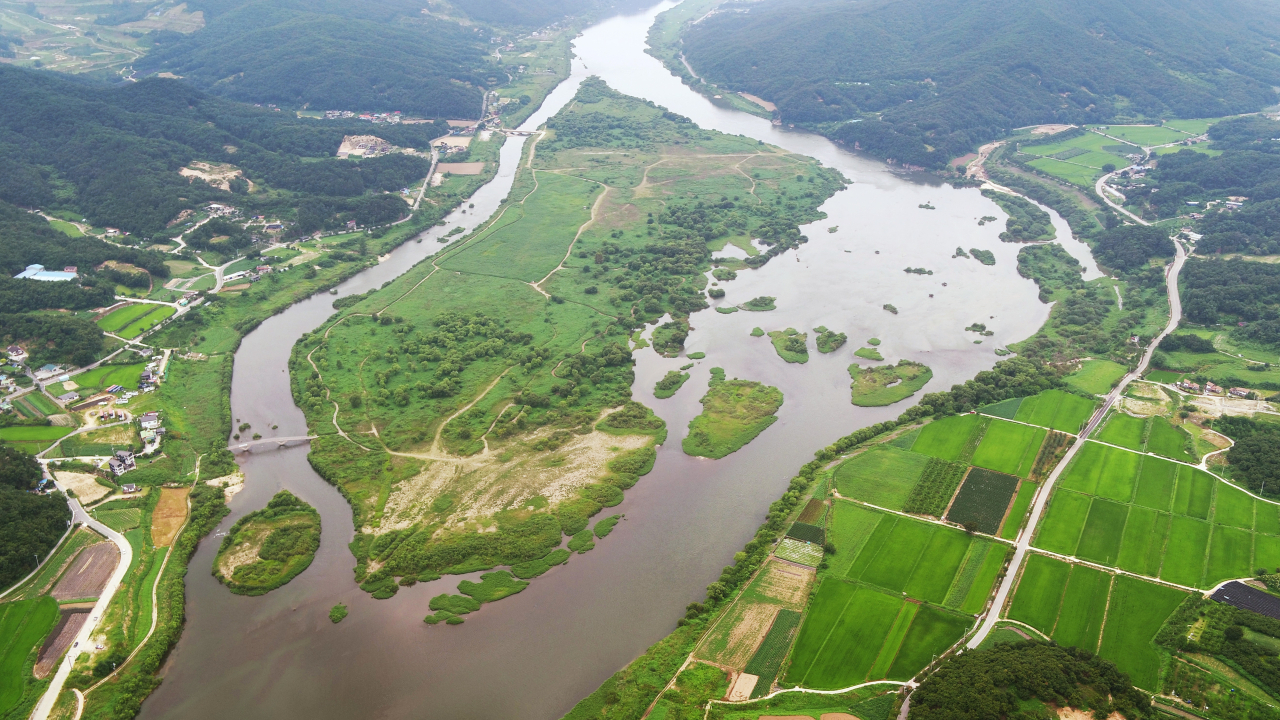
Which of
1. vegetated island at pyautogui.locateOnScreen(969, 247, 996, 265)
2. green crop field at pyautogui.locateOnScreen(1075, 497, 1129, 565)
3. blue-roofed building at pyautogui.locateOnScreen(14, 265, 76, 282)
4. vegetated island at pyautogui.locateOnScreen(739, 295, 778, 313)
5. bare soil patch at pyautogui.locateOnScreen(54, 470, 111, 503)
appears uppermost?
blue-roofed building at pyautogui.locateOnScreen(14, 265, 76, 282)

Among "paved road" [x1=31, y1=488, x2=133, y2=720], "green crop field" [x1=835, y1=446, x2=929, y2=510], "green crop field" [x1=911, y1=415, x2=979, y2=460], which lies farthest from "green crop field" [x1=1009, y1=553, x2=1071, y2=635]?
"paved road" [x1=31, y1=488, x2=133, y2=720]

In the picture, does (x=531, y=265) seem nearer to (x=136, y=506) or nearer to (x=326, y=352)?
(x=326, y=352)

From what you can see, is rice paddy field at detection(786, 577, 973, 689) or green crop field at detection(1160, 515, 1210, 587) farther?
green crop field at detection(1160, 515, 1210, 587)

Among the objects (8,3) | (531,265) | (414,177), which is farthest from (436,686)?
(8,3)

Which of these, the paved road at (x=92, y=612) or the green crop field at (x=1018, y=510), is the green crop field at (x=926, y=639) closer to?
the green crop field at (x=1018, y=510)

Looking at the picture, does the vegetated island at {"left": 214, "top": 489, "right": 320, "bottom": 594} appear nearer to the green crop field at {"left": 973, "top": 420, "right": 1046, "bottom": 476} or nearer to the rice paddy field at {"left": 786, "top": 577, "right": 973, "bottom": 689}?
the rice paddy field at {"left": 786, "top": 577, "right": 973, "bottom": 689}

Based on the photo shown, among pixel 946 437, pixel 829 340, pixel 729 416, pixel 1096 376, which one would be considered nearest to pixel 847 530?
pixel 946 437

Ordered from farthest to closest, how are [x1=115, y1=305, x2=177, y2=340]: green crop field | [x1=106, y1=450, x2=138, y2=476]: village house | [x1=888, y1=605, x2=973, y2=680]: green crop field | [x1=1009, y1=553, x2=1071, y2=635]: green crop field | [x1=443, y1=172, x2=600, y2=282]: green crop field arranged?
[x1=443, y1=172, x2=600, y2=282]: green crop field < [x1=115, y1=305, x2=177, y2=340]: green crop field < [x1=106, y1=450, x2=138, y2=476]: village house < [x1=1009, y1=553, x2=1071, y2=635]: green crop field < [x1=888, y1=605, x2=973, y2=680]: green crop field
